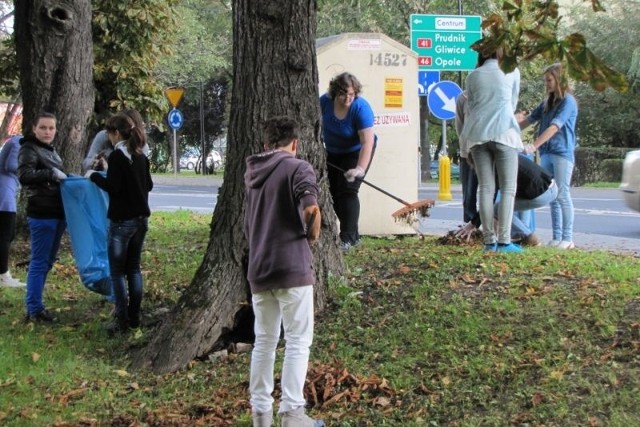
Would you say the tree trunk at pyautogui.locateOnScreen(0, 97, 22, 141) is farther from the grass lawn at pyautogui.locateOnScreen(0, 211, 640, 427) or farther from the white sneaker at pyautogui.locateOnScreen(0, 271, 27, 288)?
the grass lawn at pyautogui.locateOnScreen(0, 211, 640, 427)

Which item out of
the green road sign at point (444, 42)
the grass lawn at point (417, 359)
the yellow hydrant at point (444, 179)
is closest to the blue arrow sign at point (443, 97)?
the green road sign at point (444, 42)

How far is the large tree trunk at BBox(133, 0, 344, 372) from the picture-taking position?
5.55 meters

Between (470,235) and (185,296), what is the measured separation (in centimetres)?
376

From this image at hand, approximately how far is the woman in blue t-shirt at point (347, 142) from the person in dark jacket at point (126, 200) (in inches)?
88.4

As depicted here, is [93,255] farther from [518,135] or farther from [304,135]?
[518,135]

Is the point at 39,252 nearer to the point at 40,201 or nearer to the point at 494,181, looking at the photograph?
the point at 40,201

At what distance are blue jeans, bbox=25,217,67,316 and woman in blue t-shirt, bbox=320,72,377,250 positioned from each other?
8.39ft

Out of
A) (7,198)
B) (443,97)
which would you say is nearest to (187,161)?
(443,97)

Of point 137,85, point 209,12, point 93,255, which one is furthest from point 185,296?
point 209,12

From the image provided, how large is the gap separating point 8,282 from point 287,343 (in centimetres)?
484

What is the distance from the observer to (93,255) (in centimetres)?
659

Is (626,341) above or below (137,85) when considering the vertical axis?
below

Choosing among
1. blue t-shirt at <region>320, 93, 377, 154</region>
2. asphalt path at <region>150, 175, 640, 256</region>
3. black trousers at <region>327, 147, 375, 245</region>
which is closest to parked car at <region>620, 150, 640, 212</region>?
blue t-shirt at <region>320, 93, 377, 154</region>

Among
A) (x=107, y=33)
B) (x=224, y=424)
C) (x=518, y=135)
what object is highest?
A: (x=107, y=33)
